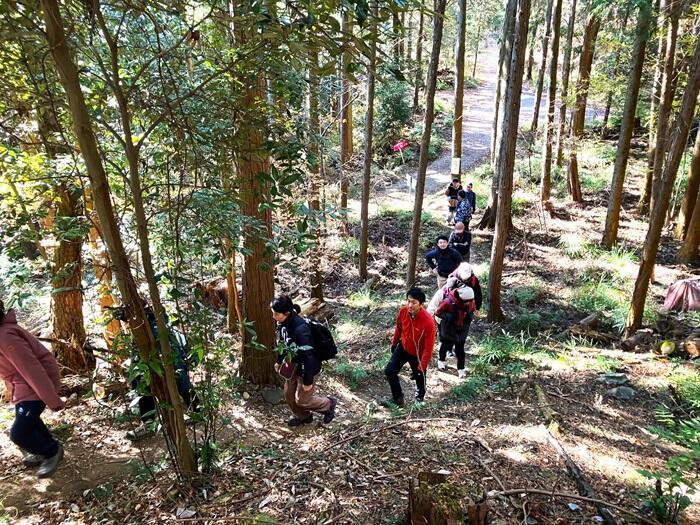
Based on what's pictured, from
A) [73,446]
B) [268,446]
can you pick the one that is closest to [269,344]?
[268,446]

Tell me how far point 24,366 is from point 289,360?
2.51 meters

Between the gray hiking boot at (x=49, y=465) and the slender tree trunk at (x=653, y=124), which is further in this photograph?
the slender tree trunk at (x=653, y=124)

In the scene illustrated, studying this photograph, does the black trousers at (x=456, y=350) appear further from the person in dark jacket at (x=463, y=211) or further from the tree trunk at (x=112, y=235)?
the person in dark jacket at (x=463, y=211)

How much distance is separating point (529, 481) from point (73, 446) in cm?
490

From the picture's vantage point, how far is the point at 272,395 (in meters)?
6.81

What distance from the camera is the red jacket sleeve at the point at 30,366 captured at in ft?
13.7

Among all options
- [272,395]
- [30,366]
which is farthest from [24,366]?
[272,395]

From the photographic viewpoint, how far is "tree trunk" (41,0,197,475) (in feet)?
8.48

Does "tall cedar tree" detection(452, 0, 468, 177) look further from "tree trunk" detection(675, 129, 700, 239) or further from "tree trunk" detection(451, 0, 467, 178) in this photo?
"tree trunk" detection(675, 129, 700, 239)

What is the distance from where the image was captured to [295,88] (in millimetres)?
3016

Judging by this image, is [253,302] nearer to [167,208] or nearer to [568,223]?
[167,208]

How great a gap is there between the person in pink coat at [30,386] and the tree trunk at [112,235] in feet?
5.52

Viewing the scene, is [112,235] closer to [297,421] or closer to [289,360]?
[289,360]

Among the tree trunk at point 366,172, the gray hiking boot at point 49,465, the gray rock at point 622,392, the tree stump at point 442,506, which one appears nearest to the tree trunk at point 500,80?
the tree trunk at point 366,172
